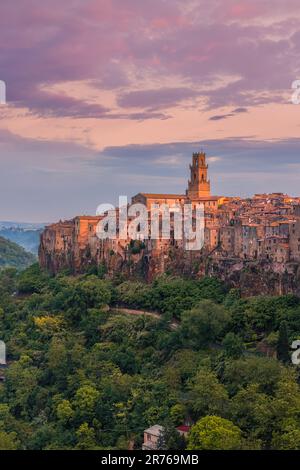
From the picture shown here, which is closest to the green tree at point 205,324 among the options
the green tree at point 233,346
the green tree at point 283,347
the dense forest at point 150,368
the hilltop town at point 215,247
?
the dense forest at point 150,368

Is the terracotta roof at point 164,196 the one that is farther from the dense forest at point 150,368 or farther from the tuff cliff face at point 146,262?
the dense forest at point 150,368

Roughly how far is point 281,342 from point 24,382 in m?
11.5

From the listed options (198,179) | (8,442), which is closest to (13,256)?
(198,179)

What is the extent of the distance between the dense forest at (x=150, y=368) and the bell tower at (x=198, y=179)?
1570 centimetres

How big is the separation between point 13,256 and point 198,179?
47790 mm

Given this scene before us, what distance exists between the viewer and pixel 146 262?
126 feet

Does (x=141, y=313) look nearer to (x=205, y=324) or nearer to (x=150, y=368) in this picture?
(x=150, y=368)

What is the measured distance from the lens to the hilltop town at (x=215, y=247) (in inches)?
1248

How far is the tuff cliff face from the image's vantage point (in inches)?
1232

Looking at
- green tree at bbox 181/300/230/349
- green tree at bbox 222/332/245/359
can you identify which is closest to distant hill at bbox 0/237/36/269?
green tree at bbox 181/300/230/349

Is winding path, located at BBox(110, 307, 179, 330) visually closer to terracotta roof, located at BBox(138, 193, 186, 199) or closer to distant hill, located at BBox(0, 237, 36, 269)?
terracotta roof, located at BBox(138, 193, 186, 199)
